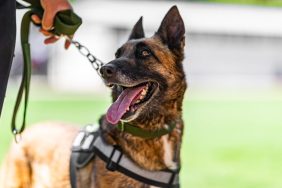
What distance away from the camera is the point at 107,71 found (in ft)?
13.2

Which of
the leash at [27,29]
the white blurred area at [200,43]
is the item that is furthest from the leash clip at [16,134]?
the white blurred area at [200,43]

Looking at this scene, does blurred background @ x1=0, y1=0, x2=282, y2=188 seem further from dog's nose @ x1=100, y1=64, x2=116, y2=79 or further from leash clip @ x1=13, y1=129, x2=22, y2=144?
dog's nose @ x1=100, y1=64, x2=116, y2=79

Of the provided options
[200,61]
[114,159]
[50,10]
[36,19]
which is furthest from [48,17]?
[200,61]

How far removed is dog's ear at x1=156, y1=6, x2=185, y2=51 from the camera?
14.1 ft

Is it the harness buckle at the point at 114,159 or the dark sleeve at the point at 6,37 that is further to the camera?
the harness buckle at the point at 114,159

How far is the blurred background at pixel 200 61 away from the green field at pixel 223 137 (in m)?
0.06

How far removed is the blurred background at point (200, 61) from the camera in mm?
19062

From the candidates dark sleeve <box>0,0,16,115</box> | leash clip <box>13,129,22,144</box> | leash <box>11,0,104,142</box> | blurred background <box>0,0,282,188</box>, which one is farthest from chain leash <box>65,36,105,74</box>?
blurred background <box>0,0,282,188</box>

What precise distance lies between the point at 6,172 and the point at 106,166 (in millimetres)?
1074

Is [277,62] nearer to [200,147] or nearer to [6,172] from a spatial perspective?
[200,147]

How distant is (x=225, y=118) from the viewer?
16.7m

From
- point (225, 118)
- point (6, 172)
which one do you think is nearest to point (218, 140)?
point (225, 118)

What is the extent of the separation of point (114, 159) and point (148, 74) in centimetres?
51

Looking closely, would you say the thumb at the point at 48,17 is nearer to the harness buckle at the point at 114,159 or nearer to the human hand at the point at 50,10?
the human hand at the point at 50,10
